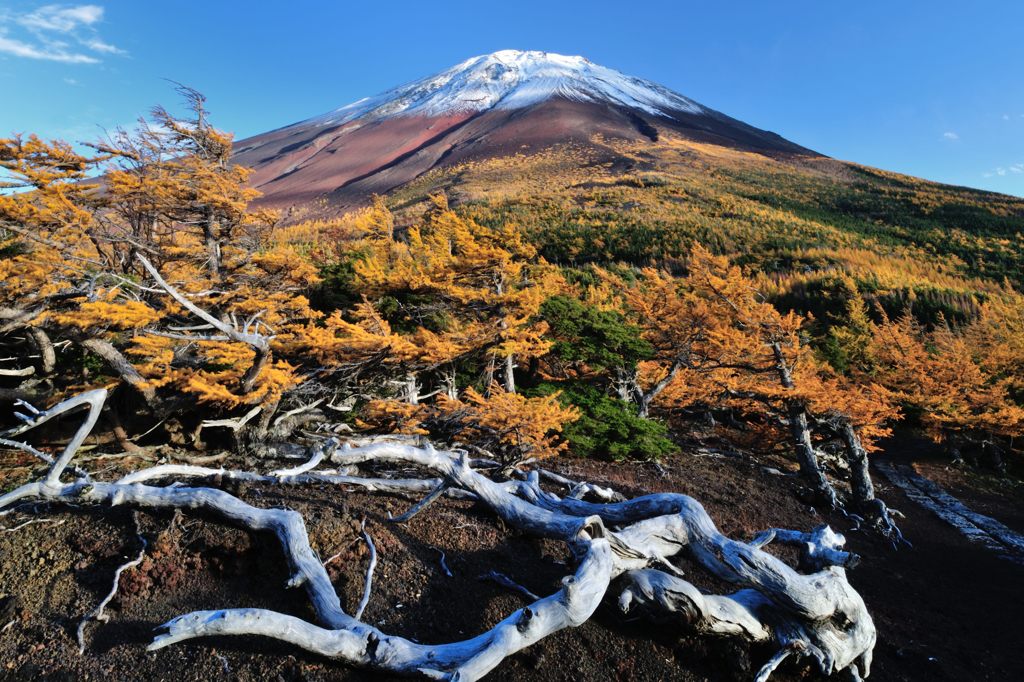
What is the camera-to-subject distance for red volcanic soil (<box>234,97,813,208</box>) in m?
61.3

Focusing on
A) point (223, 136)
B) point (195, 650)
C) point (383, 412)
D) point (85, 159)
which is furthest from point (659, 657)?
point (223, 136)

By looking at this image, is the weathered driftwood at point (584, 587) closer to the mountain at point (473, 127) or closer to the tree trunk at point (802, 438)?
the tree trunk at point (802, 438)

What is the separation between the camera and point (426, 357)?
25.1ft

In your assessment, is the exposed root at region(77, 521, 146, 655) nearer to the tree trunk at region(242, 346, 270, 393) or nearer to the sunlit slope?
the tree trunk at region(242, 346, 270, 393)

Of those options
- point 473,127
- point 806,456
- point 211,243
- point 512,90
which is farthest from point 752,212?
point 512,90

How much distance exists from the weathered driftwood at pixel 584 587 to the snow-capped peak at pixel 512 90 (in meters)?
88.3

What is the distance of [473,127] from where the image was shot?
75.9 meters

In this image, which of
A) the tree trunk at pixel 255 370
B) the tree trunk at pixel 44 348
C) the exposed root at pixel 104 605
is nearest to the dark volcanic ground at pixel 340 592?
the exposed root at pixel 104 605

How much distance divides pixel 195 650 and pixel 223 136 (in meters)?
12.1

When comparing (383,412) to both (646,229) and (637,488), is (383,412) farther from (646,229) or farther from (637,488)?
(646,229)

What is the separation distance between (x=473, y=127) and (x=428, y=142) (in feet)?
25.9

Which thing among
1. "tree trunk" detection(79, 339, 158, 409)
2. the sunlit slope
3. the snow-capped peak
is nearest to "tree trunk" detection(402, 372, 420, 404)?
"tree trunk" detection(79, 339, 158, 409)

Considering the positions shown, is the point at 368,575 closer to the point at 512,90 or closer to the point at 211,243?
the point at 211,243

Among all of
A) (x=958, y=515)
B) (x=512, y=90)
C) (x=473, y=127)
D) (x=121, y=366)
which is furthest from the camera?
(x=512, y=90)
